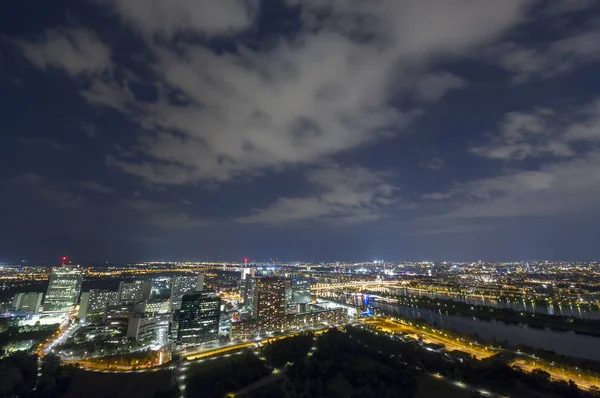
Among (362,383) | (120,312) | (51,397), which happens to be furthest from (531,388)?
(120,312)

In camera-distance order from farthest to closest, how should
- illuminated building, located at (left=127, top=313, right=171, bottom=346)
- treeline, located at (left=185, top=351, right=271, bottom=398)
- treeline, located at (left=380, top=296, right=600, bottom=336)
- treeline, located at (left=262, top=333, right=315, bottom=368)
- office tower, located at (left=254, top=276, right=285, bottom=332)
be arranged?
1. office tower, located at (left=254, top=276, right=285, bottom=332)
2. treeline, located at (left=380, top=296, right=600, bottom=336)
3. illuminated building, located at (left=127, top=313, right=171, bottom=346)
4. treeline, located at (left=262, top=333, right=315, bottom=368)
5. treeline, located at (left=185, top=351, right=271, bottom=398)

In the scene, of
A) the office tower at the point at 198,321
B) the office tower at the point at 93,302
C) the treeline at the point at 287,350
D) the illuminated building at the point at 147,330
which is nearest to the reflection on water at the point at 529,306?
the treeline at the point at 287,350

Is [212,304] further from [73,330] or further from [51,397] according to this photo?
[73,330]

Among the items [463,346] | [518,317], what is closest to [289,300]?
[463,346]

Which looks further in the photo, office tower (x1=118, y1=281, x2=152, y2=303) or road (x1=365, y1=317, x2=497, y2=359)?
office tower (x1=118, y1=281, x2=152, y2=303)

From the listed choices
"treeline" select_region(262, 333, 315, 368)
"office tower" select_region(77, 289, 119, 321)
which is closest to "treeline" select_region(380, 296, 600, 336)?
"treeline" select_region(262, 333, 315, 368)

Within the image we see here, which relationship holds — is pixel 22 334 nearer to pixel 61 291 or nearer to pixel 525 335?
pixel 61 291

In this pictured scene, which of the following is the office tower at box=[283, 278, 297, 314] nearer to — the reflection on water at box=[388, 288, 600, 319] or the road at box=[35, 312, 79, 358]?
the road at box=[35, 312, 79, 358]
